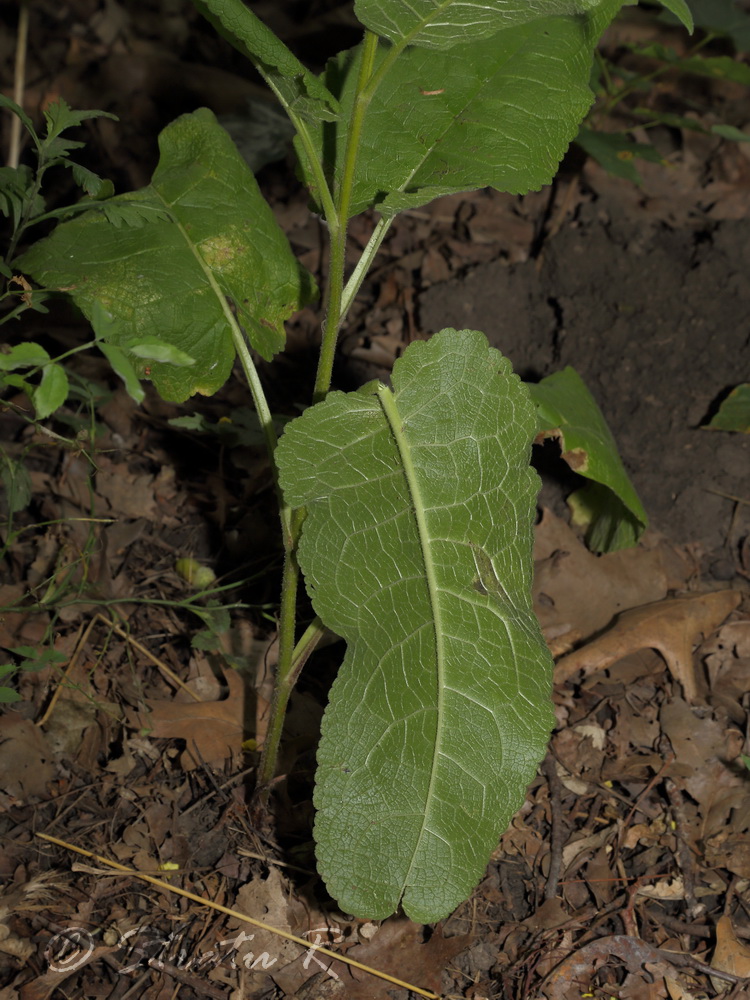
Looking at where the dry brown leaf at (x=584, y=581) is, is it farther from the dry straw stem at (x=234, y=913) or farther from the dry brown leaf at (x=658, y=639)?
the dry straw stem at (x=234, y=913)

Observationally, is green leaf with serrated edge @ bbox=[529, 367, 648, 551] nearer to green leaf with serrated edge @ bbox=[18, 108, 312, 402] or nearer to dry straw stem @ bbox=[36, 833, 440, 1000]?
green leaf with serrated edge @ bbox=[18, 108, 312, 402]

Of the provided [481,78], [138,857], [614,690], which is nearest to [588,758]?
[614,690]

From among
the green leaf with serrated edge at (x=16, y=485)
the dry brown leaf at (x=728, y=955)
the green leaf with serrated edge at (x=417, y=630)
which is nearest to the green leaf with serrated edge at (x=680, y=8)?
the green leaf with serrated edge at (x=417, y=630)

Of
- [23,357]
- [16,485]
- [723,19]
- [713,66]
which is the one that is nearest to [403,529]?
[23,357]

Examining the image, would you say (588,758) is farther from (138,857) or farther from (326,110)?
(326,110)

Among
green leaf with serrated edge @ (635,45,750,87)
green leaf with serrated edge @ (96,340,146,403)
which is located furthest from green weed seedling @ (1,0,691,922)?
green leaf with serrated edge @ (635,45,750,87)
